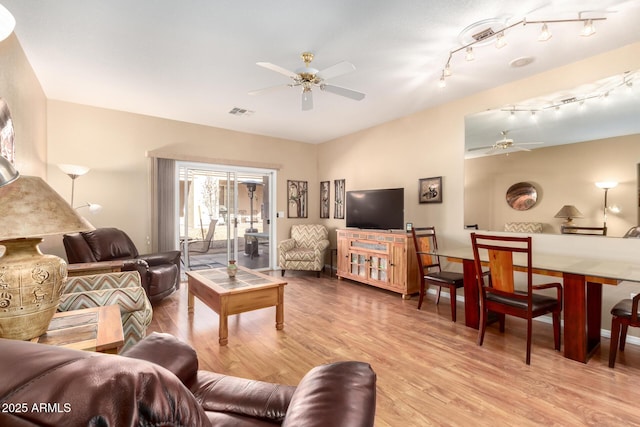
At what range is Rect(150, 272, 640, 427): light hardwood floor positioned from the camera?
175cm

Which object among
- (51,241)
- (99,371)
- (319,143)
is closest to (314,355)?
(99,371)

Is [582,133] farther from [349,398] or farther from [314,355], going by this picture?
[349,398]

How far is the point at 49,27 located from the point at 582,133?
4.87 m

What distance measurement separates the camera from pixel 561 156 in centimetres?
301

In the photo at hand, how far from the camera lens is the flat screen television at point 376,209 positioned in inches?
169

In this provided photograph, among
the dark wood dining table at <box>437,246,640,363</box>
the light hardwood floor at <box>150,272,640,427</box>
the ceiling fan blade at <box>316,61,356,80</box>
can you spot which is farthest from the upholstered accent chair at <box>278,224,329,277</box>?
Answer: the ceiling fan blade at <box>316,61,356,80</box>

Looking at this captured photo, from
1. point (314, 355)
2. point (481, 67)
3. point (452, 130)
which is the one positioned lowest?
point (314, 355)

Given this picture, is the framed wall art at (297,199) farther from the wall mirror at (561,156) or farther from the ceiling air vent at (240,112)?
the wall mirror at (561,156)

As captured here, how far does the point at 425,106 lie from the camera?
4113mm

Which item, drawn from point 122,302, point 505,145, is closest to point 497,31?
point 505,145

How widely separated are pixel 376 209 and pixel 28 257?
4008 millimetres

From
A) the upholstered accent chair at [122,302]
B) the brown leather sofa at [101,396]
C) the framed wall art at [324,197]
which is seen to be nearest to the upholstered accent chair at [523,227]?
the brown leather sofa at [101,396]

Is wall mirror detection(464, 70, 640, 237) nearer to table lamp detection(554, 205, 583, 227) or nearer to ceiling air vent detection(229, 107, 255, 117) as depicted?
table lamp detection(554, 205, 583, 227)

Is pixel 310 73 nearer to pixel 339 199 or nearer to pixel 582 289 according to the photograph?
pixel 582 289
